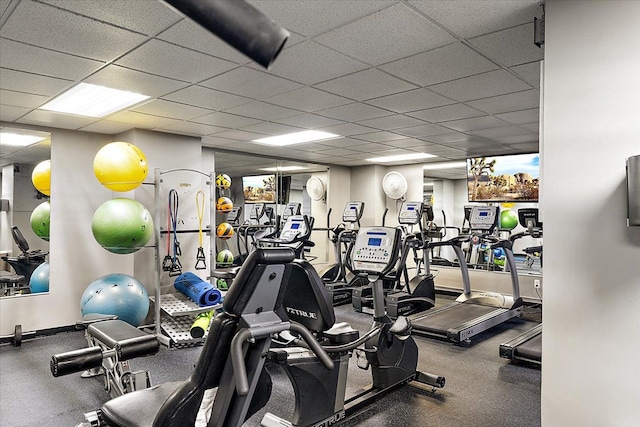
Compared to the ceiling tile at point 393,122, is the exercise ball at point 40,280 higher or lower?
lower

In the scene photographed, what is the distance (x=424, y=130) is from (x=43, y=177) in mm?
4561

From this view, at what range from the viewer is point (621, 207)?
6.13ft

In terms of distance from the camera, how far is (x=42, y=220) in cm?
→ 506

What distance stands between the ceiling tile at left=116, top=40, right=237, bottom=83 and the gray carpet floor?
242cm

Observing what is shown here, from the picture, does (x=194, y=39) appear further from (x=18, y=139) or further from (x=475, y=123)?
(x=18, y=139)

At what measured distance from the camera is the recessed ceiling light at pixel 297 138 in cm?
546

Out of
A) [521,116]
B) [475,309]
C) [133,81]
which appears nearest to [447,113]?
[521,116]

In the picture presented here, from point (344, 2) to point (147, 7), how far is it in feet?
3.22

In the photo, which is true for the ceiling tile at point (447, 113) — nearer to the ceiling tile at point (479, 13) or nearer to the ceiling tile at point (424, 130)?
the ceiling tile at point (424, 130)

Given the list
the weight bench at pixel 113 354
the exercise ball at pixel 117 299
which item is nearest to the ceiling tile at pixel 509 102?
the weight bench at pixel 113 354

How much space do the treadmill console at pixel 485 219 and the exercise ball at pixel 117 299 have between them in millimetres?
4556

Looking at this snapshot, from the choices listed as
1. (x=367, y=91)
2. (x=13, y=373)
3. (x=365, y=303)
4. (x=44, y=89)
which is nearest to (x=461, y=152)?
(x=365, y=303)

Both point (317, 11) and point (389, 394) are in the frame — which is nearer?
point (317, 11)

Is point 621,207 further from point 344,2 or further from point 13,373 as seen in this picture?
point 13,373
